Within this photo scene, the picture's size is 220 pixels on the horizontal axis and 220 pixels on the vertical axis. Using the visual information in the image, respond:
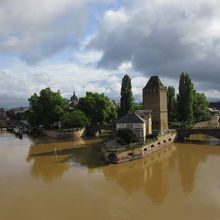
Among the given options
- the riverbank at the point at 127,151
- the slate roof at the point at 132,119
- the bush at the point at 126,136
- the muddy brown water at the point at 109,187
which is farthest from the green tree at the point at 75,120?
the riverbank at the point at 127,151

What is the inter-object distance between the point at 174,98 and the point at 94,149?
99.3 ft

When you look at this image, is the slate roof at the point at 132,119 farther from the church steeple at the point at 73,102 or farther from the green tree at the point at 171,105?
the church steeple at the point at 73,102

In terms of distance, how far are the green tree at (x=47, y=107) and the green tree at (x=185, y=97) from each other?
2652 centimetres

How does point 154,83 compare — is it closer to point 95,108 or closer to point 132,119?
point 132,119

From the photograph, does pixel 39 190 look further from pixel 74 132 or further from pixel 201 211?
pixel 74 132

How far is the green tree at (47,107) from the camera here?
5291cm

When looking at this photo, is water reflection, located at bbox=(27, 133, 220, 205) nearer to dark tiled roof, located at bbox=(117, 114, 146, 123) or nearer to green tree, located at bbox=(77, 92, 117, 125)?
dark tiled roof, located at bbox=(117, 114, 146, 123)

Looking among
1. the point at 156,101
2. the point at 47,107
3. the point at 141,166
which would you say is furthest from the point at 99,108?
the point at 141,166

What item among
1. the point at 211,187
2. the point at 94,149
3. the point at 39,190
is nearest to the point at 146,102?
the point at 94,149

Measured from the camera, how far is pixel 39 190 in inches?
731

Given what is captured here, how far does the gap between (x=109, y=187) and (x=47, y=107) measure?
124 feet

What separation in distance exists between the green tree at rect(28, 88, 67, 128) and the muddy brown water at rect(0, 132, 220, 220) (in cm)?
2222

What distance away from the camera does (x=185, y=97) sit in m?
47.2

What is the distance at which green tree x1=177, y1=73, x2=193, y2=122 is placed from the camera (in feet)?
154
